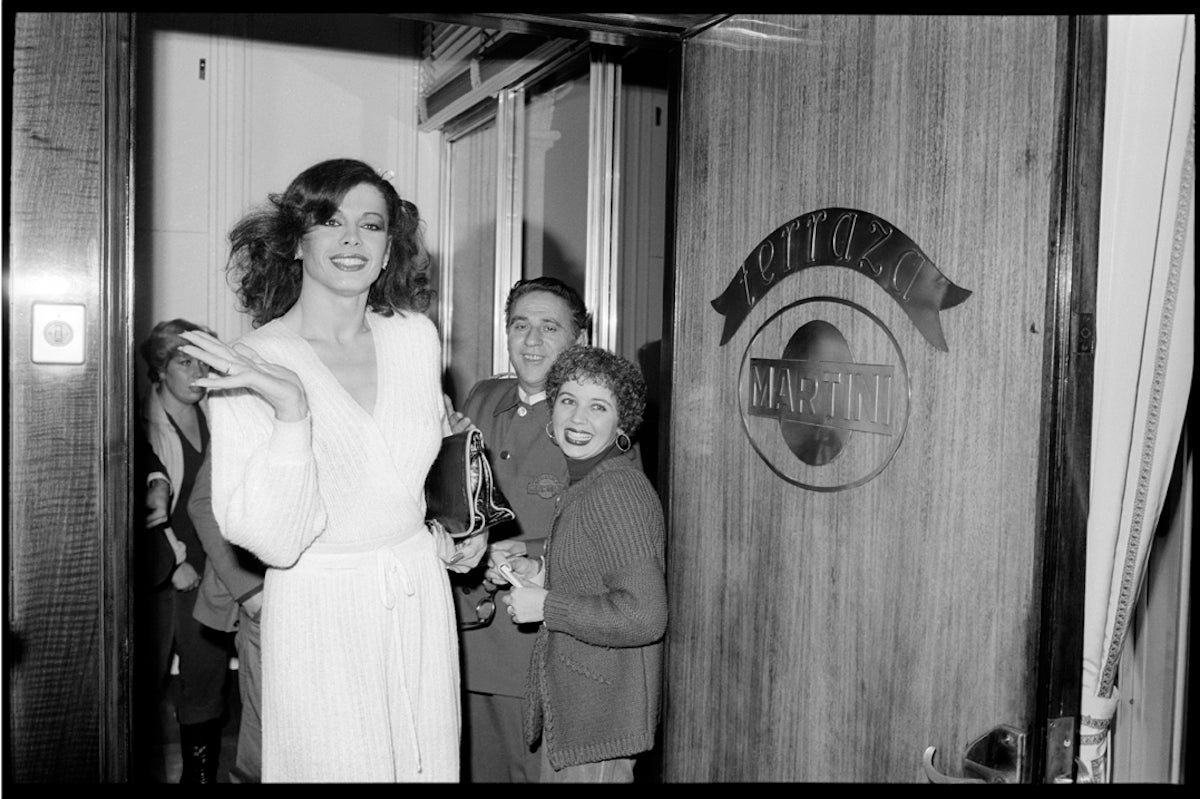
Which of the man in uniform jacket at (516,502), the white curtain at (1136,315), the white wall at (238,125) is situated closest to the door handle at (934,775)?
the white curtain at (1136,315)

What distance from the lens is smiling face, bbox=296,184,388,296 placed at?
1939mm

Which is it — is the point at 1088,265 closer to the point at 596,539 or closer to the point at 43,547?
the point at 596,539

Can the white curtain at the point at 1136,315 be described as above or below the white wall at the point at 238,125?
below

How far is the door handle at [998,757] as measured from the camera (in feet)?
5.10

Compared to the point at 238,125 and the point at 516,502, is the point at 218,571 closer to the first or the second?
the point at 516,502

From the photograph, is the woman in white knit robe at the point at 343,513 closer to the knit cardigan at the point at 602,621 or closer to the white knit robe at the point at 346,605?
the white knit robe at the point at 346,605

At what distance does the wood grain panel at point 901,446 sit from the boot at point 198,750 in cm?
180

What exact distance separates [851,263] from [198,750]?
9.19ft

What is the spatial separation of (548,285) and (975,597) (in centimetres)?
157

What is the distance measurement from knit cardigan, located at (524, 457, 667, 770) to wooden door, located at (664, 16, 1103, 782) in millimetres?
171

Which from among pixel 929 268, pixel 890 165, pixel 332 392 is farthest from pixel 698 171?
pixel 332 392

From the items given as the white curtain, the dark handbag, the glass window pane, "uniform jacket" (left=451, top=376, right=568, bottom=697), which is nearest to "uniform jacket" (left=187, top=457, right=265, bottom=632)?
"uniform jacket" (left=451, top=376, right=568, bottom=697)

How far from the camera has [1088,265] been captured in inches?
57.6

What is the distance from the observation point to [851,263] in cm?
185
